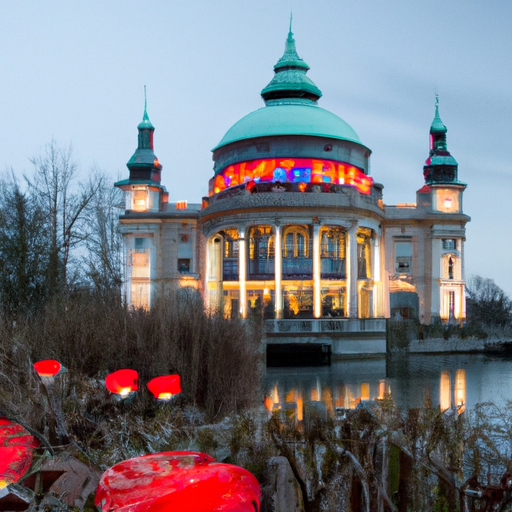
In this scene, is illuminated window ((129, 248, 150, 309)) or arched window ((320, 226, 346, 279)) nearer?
arched window ((320, 226, 346, 279))

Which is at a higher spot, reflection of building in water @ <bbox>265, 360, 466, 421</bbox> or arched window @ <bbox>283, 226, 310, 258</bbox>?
arched window @ <bbox>283, 226, 310, 258</bbox>

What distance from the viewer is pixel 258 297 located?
62.9 meters

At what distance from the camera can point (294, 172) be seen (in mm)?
61938

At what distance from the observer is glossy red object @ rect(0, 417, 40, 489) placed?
10.1 meters

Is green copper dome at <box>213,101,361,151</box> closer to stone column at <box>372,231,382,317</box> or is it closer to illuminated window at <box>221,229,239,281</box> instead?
illuminated window at <box>221,229,239,281</box>

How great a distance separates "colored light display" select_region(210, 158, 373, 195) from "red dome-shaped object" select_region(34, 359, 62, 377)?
4562 cm

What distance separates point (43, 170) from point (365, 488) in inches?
1963

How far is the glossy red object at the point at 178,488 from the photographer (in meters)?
8.39

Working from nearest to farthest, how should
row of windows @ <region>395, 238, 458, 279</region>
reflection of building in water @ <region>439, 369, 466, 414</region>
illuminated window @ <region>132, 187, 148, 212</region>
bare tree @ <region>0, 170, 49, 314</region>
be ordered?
reflection of building in water @ <region>439, 369, 466, 414</region>, bare tree @ <region>0, 170, 49, 314</region>, row of windows @ <region>395, 238, 458, 279</region>, illuminated window @ <region>132, 187, 148, 212</region>

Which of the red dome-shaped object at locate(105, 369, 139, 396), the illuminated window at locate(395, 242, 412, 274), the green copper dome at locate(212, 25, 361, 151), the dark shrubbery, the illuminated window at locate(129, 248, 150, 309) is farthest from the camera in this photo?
the illuminated window at locate(129, 248, 150, 309)

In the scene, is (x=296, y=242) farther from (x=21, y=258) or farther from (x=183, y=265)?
(x=21, y=258)

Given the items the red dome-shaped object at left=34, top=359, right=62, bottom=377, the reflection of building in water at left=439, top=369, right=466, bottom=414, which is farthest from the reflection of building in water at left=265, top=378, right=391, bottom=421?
the red dome-shaped object at left=34, top=359, right=62, bottom=377

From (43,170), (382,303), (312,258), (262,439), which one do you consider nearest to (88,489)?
(262,439)

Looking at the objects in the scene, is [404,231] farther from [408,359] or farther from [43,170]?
[43,170]
